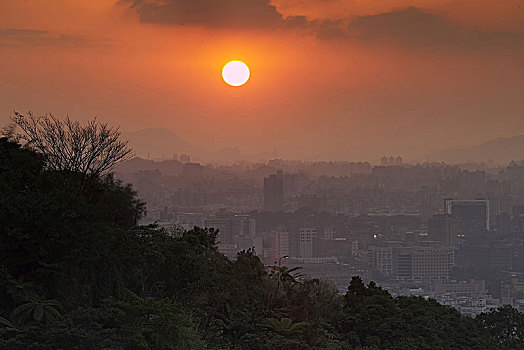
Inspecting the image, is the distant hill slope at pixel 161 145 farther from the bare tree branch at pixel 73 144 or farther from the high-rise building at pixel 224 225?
the bare tree branch at pixel 73 144

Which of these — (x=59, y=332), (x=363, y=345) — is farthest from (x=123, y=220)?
(x=363, y=345)

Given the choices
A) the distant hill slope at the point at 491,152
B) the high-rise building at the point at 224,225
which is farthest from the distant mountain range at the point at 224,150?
the high-rise building at the point at 224,225

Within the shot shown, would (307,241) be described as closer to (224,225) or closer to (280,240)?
(280,240)

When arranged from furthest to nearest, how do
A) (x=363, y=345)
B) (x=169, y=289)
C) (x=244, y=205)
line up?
(x=244, y=205) → (x=363, y=345) → (x=169, y=289)

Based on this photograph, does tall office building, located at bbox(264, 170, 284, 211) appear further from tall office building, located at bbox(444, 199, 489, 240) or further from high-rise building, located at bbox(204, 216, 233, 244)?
tall office building, located at bbox(444, 199, 489, 240)

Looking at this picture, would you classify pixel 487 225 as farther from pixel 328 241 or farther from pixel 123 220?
pixel 123 220
